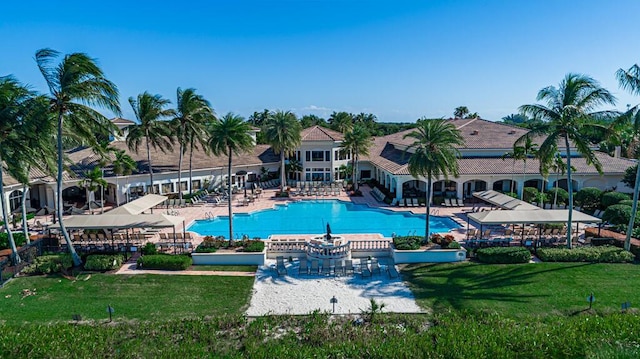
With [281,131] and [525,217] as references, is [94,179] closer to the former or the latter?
[281,131]

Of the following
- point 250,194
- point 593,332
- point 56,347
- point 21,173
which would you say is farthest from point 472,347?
point 250,194

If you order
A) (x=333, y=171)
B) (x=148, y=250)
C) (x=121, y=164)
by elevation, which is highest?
(x=121, y=164)

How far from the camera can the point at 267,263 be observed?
2038cm

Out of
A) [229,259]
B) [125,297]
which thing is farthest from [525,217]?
[125,297]

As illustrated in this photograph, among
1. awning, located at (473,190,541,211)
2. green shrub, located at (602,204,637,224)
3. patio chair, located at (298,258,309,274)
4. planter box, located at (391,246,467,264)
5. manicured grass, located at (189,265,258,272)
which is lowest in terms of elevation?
manicured grass, located at (189,265,258,272)

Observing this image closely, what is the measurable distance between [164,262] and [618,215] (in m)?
25.7

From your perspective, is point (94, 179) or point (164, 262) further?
point (94, 179)

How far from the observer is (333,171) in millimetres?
44219

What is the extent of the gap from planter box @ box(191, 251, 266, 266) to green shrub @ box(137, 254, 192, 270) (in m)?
0.78

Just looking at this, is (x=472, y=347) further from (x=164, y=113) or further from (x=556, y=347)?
(x=164, y=113)

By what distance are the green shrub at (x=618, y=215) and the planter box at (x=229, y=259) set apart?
20.9 m

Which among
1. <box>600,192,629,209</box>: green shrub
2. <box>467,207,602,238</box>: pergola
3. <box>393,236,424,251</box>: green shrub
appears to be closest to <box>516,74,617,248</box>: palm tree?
<box>467,207,602,238</box>: pergola

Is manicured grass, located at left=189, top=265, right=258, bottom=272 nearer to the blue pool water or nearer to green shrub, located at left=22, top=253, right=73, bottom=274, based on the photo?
green shrub, located at left=22, top=253, right=73, bottom=274

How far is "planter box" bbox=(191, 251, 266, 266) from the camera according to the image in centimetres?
2022
